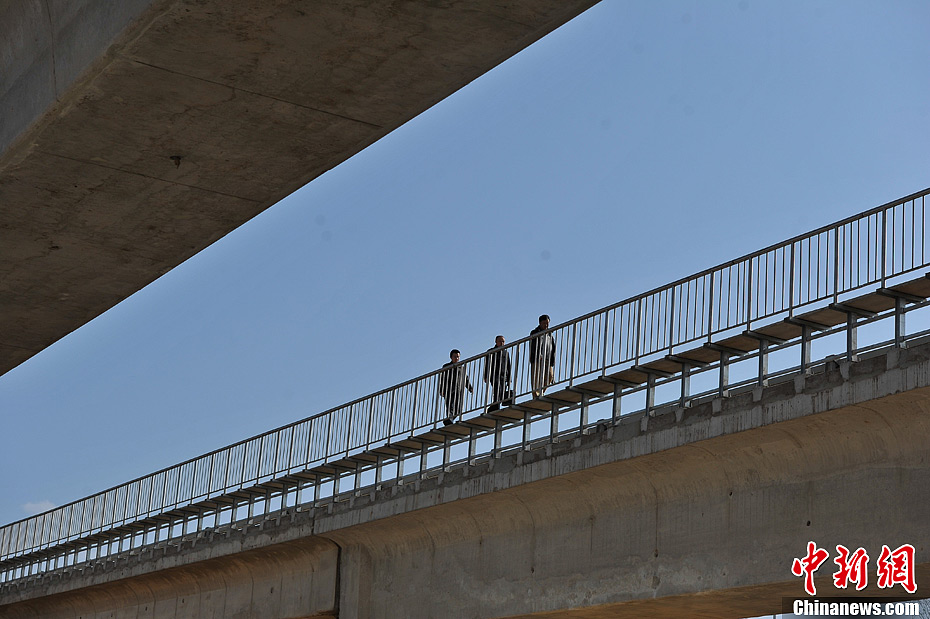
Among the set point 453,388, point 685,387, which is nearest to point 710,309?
point 685,387

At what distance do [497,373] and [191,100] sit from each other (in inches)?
549

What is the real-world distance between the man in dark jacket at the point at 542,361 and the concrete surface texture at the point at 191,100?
33.5 feet

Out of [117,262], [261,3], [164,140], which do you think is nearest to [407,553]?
[117,262]

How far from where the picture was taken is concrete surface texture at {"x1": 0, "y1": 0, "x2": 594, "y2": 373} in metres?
6.63

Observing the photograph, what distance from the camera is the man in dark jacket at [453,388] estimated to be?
21859 millimetres

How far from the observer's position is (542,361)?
65.7ft

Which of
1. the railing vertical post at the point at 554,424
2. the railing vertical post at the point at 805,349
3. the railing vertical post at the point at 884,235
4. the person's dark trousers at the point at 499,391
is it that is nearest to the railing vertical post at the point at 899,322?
the railing vertical post at the point at 884,235

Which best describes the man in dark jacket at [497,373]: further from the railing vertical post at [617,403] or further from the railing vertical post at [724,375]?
the railing vertical post at [724,375]

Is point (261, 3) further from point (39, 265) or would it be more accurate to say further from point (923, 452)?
point (923, 452)

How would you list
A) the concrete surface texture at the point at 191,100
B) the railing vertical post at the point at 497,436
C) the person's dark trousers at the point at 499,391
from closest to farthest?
the concrete surface texture at the point at 191,100
the railing vertical post at the point at 497,436
the person's dark trousers at the point at 499,391

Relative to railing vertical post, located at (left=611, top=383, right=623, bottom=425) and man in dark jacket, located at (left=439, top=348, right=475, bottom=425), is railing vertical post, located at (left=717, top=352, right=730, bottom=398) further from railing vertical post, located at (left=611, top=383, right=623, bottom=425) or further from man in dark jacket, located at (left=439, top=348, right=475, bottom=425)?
man in dark jacket, located at (left=439, top=348, right=475, bottom=425)

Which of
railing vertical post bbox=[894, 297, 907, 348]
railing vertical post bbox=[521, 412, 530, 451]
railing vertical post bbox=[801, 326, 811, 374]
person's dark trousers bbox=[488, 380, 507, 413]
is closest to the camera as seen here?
railing vertical post bbox=[894, 297, 907, 348]

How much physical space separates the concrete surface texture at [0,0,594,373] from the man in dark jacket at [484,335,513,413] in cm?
1101

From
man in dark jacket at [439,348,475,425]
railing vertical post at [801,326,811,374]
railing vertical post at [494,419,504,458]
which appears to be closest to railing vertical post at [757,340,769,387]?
railing vertical post at [801,326,811,374]
